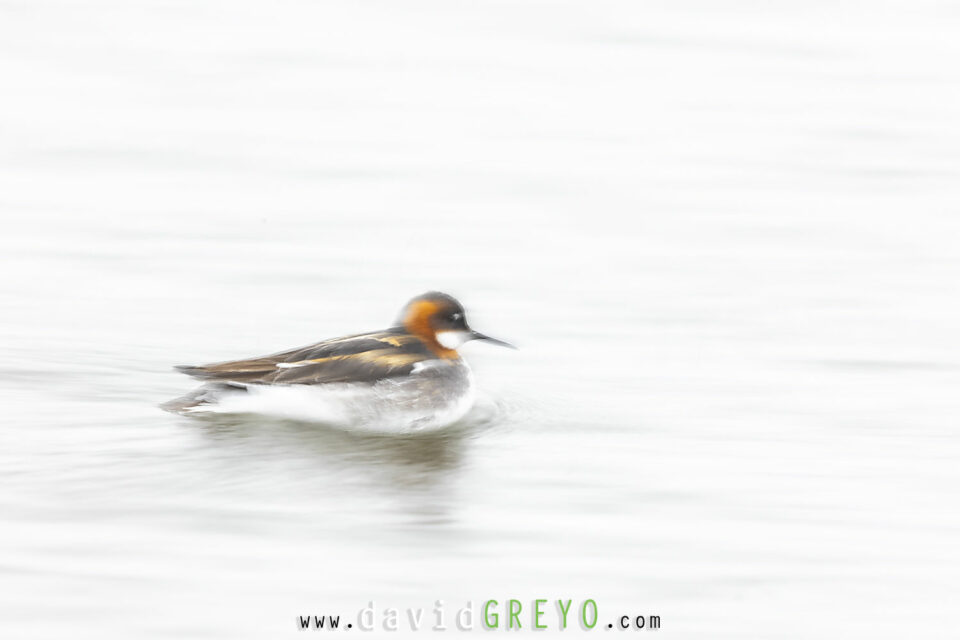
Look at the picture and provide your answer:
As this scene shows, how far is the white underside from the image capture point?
11469mm

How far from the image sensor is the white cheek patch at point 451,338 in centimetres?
1226

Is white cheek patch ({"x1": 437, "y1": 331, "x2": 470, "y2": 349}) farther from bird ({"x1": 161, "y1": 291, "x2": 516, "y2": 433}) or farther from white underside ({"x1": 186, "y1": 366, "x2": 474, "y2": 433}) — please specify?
white underside ({"x1": 186, "y1": 366, "x2": 474, "y2": 433})

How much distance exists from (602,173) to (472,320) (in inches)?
190

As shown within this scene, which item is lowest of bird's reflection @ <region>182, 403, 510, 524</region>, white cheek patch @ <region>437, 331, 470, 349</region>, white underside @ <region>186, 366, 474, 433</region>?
bird's reflection @ <region>182, 403, 510, 524</region>

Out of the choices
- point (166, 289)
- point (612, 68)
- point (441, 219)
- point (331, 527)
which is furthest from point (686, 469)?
point (612, 68)

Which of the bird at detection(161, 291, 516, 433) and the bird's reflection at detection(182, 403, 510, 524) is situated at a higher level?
Result: the bird at detection(161, 291, 516, 433)

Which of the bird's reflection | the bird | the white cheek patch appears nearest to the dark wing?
the bird

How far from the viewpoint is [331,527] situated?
9.23 m

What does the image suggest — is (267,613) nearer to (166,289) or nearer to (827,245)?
(166,289)

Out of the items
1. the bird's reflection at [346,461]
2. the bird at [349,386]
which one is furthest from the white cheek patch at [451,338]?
the bird's reflection at [346,461]

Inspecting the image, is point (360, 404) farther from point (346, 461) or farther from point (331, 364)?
point (346, 461)

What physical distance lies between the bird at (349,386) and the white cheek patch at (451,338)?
17cm

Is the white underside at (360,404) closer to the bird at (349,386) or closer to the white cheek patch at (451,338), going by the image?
the bird at (349,386)

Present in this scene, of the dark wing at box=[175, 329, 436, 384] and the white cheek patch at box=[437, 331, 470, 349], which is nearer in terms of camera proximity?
the dark wing at box=[175, 329, 436, 384]
